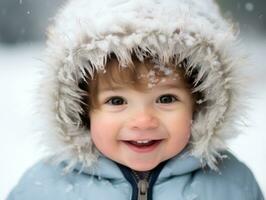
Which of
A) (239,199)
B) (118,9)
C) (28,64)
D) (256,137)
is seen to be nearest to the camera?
(118,9)

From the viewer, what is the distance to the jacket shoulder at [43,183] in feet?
7.46

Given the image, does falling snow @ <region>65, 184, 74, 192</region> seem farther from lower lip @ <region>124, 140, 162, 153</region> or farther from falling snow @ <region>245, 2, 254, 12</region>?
falling snow @ <region>245, 2, 254, 12</region>

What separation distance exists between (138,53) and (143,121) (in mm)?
185

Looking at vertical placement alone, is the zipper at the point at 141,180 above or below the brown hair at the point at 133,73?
below

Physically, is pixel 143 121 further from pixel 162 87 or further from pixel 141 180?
pixel 141 180

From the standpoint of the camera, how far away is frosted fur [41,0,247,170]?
2.10m

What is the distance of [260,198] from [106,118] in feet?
1.85

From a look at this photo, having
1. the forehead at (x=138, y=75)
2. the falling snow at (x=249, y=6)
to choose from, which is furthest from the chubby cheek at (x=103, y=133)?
the falling snow at (x=249, y=6)

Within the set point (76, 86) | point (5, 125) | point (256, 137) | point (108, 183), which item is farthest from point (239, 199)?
point (5, 125)

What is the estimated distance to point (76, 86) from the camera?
2193 mm

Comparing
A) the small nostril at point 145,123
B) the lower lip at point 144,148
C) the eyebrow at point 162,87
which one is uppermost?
the eyebrow at point 162,87

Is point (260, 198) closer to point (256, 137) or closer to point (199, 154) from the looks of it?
point (199, 154)

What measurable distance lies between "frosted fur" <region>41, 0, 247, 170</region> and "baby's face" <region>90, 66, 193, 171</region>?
0.06 metres

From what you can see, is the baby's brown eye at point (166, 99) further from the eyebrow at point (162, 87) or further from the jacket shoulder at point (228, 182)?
the jacket shoulder at point (228, 182)
